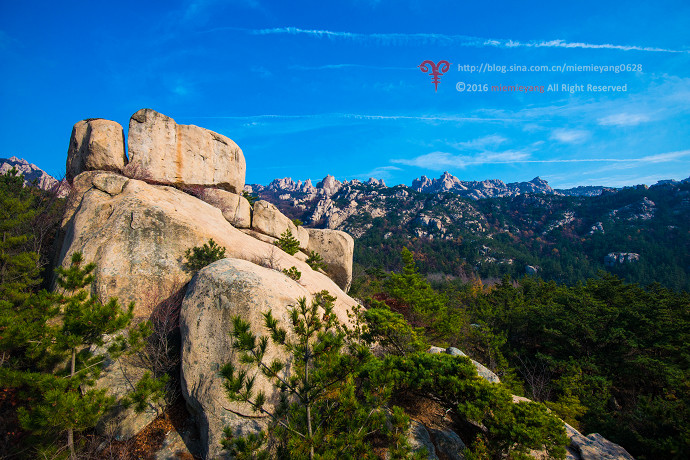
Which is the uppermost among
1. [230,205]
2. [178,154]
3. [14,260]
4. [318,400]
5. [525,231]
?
[178,154]

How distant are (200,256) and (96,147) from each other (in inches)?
387

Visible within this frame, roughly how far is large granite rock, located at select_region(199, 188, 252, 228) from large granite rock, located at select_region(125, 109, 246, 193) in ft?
3.59

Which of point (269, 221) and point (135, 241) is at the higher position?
point (269, 221)

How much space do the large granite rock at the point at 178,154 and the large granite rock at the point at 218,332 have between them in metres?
10.7

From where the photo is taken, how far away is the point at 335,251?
2153 cm

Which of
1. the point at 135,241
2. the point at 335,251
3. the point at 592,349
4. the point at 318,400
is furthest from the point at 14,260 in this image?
the point at 592,349

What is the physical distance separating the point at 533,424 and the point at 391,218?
389 feet

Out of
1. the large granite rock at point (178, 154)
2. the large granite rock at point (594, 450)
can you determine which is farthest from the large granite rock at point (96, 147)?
the large granite rock at point (594, 450)

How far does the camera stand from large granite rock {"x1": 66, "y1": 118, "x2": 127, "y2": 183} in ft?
47.8

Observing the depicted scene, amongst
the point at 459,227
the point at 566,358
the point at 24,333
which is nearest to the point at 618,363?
the point at 566,358

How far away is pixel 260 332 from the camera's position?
311 inches

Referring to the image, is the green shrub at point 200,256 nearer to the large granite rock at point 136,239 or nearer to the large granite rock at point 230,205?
the large granite rock at point 136,239

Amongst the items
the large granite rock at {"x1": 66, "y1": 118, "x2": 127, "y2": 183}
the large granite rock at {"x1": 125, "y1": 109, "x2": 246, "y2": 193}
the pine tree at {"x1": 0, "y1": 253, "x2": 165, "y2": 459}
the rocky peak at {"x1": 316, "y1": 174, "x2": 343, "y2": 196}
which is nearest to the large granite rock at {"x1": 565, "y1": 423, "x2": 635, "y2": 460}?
the pine tree at {"x1": 0, "y1": 253, "x2": 165, "y2": 459}

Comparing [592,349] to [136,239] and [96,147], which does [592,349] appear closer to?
[136,239]
